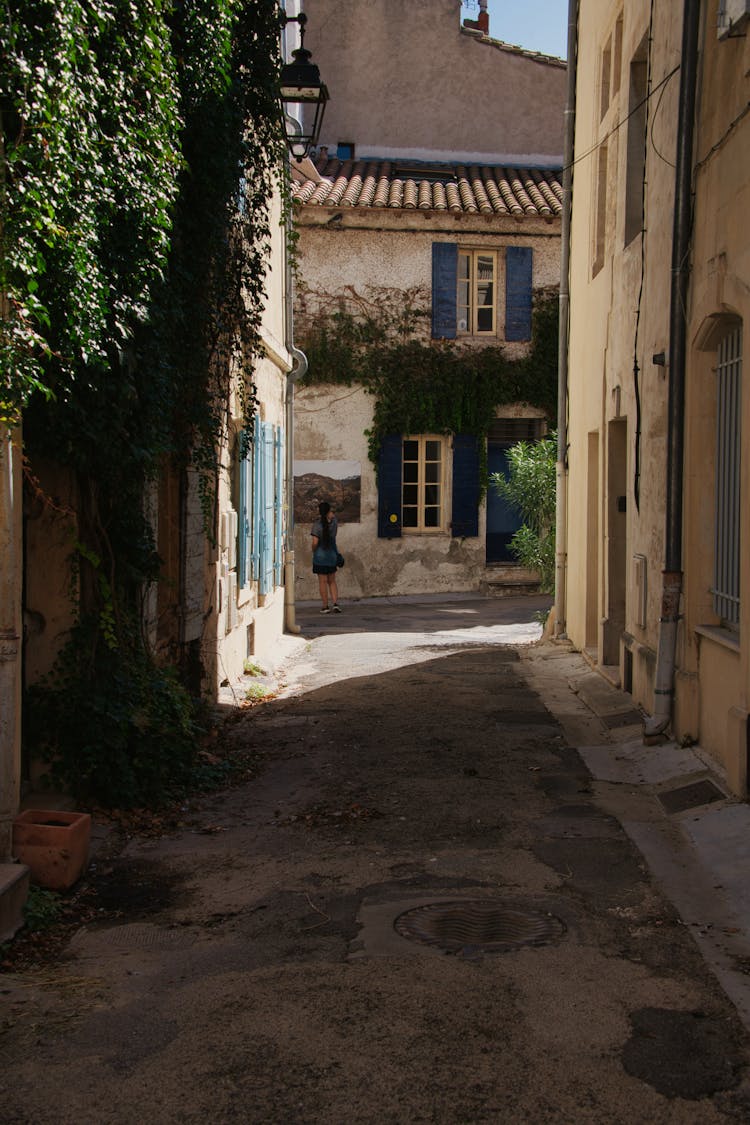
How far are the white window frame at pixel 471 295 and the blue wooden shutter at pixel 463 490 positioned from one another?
202 centimetres

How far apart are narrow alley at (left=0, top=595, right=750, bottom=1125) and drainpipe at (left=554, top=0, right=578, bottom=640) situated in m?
6.49

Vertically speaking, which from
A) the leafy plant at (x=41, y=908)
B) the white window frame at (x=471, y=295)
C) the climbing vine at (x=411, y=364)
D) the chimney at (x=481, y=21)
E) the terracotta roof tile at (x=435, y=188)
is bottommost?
the leafy plant at (x=41, y=908)

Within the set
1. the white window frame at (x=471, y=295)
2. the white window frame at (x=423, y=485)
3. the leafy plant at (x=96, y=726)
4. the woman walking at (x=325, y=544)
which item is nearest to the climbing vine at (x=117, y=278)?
the leafy plant at (x=96, y=726)

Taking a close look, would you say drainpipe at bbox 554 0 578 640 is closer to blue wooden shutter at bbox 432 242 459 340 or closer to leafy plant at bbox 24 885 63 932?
blue wooden shutter at bbox 432 242 459 340

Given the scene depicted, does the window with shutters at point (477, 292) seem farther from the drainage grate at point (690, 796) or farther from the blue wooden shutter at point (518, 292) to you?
the drainage grate at point (690, 796)

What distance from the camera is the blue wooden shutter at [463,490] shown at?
21.5 m

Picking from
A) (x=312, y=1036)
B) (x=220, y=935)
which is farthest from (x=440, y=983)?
(x=220, y=935)

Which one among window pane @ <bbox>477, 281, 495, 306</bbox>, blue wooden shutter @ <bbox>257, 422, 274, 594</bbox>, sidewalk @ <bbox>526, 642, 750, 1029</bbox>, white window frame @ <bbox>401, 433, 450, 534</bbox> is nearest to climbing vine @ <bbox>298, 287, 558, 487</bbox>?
white window frame @ <bbox>401, 433, 450, 534</bbox>

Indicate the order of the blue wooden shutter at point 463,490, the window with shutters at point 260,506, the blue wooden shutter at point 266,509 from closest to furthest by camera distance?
the window with shutters at point 260,506, the blue wooden shutter at point 266,509, the blue wooden shutter at point 463,490

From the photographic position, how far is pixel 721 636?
23.7 ft

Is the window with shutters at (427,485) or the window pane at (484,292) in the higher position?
the window pane at (484,292)

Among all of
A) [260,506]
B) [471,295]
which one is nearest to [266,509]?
[260,506]

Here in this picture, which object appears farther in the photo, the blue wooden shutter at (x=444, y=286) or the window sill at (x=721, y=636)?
the blue wooden shutter at (x=444, y=286)

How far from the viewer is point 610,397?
37.2ft
